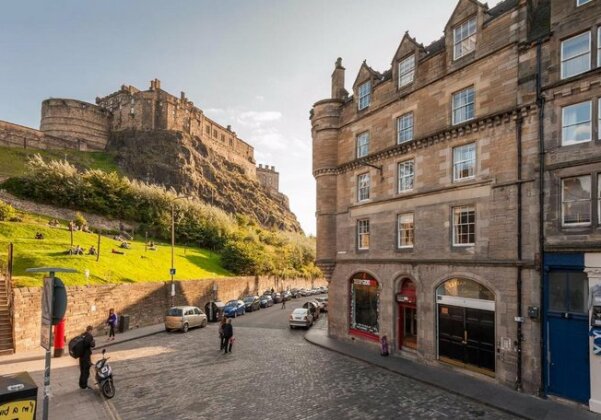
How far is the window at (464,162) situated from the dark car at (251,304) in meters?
26.7

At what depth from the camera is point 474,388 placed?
13766 mm

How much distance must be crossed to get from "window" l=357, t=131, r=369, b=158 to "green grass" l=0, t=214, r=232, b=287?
1910cm

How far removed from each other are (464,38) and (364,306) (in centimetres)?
1461

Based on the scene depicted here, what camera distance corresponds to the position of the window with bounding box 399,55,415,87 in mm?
19391

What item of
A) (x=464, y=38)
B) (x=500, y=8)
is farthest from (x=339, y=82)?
(x=500, y=8)

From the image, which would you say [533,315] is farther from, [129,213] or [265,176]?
[265,176]

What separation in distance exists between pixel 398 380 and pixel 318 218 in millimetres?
11980

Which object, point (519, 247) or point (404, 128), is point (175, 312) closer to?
point (404, 128)

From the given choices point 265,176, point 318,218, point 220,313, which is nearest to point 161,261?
point 220,313

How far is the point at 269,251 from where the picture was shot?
59.1m

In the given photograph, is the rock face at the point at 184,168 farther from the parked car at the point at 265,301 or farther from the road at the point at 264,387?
the road at the point at 264,387

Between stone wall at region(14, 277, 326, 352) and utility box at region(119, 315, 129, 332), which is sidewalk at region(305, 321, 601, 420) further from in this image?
stone wall at region(14, 277, 326, 352)

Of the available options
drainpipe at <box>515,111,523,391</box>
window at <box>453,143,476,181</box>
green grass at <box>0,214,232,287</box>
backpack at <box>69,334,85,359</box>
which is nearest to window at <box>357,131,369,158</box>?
window at <box>453,143,476,181</box>

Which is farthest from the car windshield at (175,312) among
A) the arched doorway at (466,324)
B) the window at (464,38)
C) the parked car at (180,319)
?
the window at (464,38)
